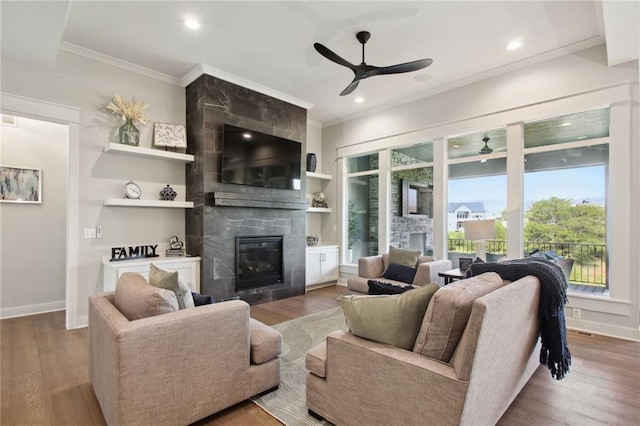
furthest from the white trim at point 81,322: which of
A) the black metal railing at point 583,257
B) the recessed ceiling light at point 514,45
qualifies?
the recessed ceiling light at point 514,45

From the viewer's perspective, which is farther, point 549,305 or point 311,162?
point 311,162

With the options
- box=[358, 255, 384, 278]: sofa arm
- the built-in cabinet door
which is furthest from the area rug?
the built-in cabinet door

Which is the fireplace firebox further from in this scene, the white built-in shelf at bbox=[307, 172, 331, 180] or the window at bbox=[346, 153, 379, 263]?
the window at bbox=[346, 153, 379, 263]

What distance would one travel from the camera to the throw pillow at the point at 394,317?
1.68 metres

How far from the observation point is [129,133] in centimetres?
394

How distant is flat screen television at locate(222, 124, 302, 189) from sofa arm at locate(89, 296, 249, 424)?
8.79 feet

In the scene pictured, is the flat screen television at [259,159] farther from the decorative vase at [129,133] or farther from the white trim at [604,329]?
the white trim at [604,329]

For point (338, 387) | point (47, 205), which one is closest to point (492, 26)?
point (338, 387)

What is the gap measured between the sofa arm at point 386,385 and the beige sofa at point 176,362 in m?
0.60

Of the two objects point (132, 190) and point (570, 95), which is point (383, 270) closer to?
point (570, 95)

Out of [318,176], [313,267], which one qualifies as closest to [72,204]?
[313,267]

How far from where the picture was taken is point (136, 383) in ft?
5.43

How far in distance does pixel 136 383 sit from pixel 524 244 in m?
4.49

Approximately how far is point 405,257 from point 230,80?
3.65 metres
